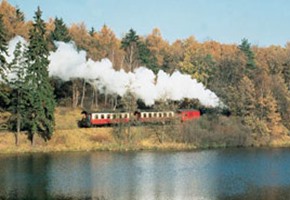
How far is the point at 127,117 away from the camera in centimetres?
7925

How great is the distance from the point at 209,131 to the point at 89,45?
36.6 m

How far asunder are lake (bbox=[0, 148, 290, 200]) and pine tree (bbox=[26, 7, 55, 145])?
5.55 m

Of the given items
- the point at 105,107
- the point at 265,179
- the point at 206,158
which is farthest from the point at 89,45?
the point at 265,179

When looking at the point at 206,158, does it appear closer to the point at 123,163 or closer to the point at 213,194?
the point at 123,163

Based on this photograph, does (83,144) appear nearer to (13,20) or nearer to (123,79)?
(123,79)

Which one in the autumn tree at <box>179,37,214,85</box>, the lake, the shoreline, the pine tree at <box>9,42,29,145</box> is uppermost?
the autumn tree at <box>179,37,214,85</box>

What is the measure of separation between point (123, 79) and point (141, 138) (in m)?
11.0

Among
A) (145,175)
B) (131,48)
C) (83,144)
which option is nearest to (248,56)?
(131,48)

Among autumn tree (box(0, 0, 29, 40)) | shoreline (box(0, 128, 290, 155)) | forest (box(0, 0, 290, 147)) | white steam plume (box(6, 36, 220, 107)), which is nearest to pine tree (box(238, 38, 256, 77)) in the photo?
forest (box(0, 0, 290, 147))

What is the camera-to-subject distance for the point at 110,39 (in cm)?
12131

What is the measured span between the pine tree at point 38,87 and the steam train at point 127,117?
8870 millimetres

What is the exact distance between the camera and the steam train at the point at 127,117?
79.2 metres

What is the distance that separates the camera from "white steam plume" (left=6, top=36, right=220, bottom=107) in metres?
80.6

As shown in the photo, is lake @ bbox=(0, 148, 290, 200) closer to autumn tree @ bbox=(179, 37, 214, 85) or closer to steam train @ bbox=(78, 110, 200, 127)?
steam train @ bbox=(78, 110, 200, 127)
